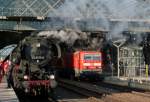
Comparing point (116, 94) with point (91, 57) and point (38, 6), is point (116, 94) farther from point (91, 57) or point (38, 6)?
point (91, 57)

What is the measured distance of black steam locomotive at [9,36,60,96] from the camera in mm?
22359

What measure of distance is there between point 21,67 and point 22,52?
0.85m

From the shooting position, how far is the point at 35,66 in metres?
22.8

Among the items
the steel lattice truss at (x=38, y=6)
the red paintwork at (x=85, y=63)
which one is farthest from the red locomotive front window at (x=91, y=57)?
the steel lattice truss at (x=38, y=6)

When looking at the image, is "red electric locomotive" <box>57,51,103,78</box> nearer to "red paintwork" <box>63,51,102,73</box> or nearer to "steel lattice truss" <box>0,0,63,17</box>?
"red paintwork" <box>63,51,102,73</box>

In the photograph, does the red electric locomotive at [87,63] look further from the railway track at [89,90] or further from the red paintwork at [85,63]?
the railway track at [89,90]

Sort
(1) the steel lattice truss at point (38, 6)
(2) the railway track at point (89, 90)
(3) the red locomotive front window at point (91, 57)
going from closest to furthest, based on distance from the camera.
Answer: (1) the steel lattice truss at point (38, 6), (2) the railway track at point (89, 90), (3) the red locomotive front window at point (91, 57)

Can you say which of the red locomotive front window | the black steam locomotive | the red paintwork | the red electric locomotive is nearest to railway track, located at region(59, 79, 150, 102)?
the black steam locomotive

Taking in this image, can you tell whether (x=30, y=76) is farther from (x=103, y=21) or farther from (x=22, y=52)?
(x=103, y=21)

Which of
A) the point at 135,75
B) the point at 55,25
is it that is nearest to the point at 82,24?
the point at 55,25

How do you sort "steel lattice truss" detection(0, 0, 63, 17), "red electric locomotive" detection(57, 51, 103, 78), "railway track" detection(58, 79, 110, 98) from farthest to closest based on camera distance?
"red electric locomotive" detection(57, 51, 103, 78) → "railway track" detection(58, 79, 110, 98) → "steel lattice truss" detection(0, 0, 63, 17)

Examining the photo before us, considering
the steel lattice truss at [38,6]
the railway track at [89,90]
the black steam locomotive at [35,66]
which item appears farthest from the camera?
the railway track at [89,90]

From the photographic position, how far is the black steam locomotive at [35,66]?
73.4 ft

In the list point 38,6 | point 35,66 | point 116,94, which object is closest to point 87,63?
point 38,6
